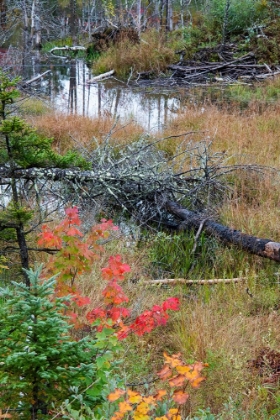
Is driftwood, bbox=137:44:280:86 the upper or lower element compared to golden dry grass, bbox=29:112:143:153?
upper

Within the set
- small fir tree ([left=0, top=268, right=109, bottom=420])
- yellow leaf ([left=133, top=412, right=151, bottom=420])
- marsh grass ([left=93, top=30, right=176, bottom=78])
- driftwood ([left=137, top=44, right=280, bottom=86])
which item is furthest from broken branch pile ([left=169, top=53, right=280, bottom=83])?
yellow leaf ([left=133, top=412, right=151, bottom=420])

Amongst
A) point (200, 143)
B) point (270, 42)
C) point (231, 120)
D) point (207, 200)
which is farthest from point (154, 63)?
point (207, 200)

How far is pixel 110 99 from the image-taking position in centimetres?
1422

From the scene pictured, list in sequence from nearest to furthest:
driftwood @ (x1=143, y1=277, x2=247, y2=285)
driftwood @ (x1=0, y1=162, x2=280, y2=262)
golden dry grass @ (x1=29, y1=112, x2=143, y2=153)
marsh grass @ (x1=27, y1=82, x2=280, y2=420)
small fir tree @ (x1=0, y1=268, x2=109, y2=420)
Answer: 1. small fir tree @ (x1=0, y1=268, x2=109, y2=420)
2. marsh grass @ (x1=27, y1=82, x2=280, y2=420)
3. driftwood @ (x1=143, y1=277, x2=247, y2=285)
4. driftwood @ (x1=0, y1=162, x2=280, y2=262)
5. golden dry grass @ (x1=29, y1=112, x2=143, y2=153)

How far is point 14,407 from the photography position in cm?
225

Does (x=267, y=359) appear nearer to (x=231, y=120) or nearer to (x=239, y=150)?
(x=239, y=150)

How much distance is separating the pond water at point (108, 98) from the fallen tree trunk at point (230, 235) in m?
4.60

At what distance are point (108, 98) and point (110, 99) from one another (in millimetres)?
226

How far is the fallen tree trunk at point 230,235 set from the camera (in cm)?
461

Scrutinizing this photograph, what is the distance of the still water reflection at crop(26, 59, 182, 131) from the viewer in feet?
37.7

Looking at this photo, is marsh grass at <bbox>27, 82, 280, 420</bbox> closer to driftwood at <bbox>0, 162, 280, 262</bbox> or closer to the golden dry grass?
driftwood at <bbox>0, 162, 280, 262</bbox>

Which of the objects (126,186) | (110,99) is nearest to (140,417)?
(126,186)

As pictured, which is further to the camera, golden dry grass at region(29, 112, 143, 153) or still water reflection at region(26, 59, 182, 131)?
still water reflection at region(26, 59, 182, 131)

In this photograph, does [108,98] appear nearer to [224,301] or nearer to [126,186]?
[126,186]
